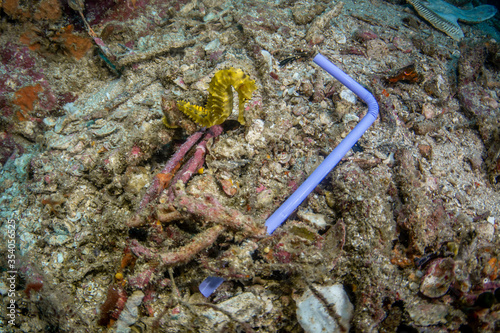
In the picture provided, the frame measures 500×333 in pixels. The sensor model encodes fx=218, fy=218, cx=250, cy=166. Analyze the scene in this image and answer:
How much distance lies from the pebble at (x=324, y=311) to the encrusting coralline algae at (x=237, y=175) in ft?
0.12

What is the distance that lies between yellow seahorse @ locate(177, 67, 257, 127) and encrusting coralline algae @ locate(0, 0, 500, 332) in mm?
214

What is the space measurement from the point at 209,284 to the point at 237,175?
1.04 m

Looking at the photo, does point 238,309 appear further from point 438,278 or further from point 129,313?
point 438,278

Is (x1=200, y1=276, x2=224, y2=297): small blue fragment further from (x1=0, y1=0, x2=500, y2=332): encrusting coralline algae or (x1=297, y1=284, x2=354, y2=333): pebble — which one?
(x1=297, y1=284, x2=354, y2=333): pebble

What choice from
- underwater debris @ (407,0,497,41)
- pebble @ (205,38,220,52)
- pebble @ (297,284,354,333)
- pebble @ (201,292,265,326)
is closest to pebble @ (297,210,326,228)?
pebble @ (297,284,354,333)

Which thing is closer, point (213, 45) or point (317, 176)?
point (317, 176)

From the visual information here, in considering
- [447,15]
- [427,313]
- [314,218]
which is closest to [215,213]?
[314,218]

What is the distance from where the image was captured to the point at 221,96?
75.9 inches

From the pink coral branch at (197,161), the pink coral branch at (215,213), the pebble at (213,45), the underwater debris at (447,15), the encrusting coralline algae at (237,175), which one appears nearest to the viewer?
the pink coral branch at (215,213)

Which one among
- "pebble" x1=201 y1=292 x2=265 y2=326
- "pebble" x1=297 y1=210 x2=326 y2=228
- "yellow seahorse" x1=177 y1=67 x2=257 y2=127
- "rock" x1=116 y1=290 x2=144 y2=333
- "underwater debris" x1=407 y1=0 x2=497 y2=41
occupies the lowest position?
"rock" x1=116 y1=290 x2=144 y2=333

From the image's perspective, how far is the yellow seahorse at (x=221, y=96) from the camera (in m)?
1.82

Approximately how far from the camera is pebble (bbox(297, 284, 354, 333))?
175cm

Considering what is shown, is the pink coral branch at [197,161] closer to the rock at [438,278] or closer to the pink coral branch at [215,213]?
the pink coral branch at [215,213]

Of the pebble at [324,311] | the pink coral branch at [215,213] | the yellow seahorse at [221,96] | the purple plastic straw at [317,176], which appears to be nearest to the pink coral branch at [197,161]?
the yellow seahorse at [221,96]
